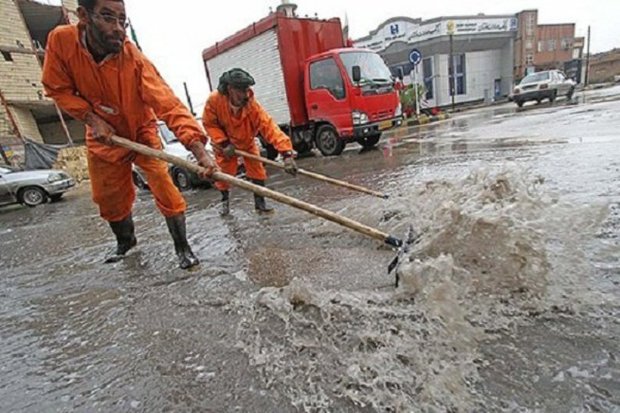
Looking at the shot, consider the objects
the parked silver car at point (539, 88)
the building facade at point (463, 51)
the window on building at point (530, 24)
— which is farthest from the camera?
the window on building at point (530, 24)

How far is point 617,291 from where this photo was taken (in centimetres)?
186

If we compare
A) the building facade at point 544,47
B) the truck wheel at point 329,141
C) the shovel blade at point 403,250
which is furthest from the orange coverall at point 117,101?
the building facade at point 544,47

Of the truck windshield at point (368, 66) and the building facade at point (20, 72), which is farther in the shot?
the building facade at point (20, 72)

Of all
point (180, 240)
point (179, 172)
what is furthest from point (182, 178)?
point (180, 240)

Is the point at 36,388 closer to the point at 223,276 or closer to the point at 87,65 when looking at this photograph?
the point at 223,276

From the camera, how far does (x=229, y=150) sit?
4301 mm

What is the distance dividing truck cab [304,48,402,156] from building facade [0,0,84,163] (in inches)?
416

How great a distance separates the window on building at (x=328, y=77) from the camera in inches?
333

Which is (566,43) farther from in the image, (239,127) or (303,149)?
(239,127)

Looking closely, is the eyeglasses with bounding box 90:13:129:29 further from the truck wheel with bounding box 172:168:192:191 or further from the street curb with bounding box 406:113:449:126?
the street curb with bounding box 406:113:449:126

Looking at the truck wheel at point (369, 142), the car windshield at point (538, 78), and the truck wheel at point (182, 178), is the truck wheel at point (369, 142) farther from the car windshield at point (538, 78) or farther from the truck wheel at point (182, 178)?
the car windshield at point (538, 78)

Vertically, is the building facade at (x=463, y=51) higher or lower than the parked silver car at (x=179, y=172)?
higher

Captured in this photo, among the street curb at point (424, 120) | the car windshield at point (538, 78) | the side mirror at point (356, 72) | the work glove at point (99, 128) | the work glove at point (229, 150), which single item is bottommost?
the street curb at point (424, 120)

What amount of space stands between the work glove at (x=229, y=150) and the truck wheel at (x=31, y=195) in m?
6.60
